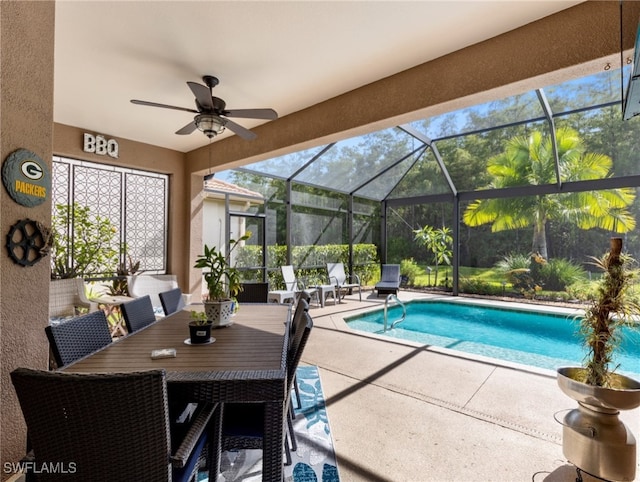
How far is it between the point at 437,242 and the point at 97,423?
31.1ft

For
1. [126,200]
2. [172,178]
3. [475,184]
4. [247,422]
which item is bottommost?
[247,422]

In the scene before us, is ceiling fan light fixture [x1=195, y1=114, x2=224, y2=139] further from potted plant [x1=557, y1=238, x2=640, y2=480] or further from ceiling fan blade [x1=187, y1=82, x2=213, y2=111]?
potted plant [x1=557, y1=238, x2=640, y2=480]

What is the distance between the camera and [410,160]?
8.48m

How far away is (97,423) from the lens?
1.08m

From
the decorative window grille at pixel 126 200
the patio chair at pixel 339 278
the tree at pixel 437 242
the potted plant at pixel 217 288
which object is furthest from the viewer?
the tree at pixel 437 242

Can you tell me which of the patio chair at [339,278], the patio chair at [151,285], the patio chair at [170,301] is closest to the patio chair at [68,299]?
the patio chair at [151,285]

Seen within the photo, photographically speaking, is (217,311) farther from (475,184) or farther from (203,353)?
(475,184)

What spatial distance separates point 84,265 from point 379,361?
472 centimetres

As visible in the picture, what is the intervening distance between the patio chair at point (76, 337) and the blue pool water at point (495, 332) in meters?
4.82

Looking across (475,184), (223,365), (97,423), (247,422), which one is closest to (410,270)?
(475,184)

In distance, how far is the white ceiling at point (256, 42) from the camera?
246 cm

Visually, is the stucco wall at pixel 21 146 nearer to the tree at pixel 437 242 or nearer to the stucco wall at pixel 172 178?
the stucco wall at pixel 172 178

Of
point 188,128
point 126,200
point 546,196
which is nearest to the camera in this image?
point 188,128

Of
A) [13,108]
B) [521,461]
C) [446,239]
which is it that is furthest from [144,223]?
[446,239]
